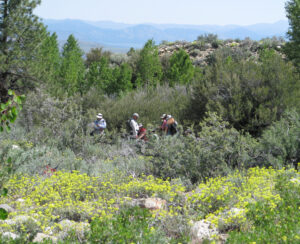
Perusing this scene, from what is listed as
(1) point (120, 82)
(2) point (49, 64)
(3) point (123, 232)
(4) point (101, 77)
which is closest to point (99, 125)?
(3) point (123, 232)

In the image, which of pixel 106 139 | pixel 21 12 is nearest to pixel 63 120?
pixel 106 139

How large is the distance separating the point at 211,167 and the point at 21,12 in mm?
15907

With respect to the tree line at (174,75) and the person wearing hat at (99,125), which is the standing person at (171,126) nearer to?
the tree line at (174,75)

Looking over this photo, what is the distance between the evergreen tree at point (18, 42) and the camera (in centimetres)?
1950

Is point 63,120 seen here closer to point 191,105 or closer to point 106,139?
point 106,139

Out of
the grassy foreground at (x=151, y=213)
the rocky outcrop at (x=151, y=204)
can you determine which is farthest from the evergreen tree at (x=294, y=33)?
the rocky outcrop at (x=151, y=204)

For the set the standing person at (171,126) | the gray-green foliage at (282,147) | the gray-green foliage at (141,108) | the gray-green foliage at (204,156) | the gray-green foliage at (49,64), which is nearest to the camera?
the gray-green foliage at (204,156)

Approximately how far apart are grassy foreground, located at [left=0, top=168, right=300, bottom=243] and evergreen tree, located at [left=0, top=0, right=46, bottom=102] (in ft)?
45.9

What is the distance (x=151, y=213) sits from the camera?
202 inches

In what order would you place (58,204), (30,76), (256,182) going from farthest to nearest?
1. (30,76)
2. (256,182)
3. (58,204)

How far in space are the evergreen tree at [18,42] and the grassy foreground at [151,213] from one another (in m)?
14.0

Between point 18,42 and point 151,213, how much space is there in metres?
17.4

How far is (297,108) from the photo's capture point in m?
10.8

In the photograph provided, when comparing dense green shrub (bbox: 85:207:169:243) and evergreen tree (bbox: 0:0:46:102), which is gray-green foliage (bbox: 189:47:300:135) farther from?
evergreen tree (bbox: 0:0:46:102)
